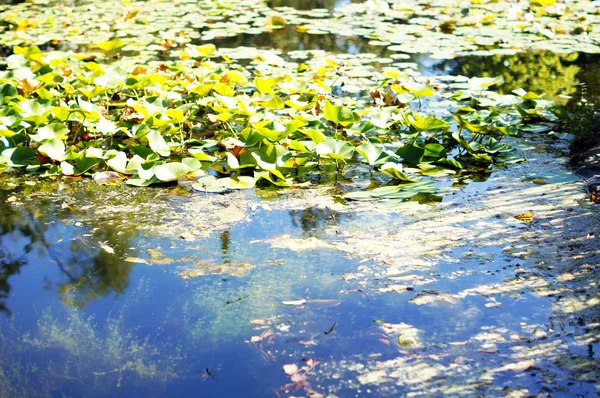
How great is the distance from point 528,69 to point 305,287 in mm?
3131

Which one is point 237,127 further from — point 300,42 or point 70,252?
point 300,42

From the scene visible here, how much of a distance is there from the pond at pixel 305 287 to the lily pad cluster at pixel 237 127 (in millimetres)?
108

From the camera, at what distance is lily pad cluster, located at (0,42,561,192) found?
2.89 metres

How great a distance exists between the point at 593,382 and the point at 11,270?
176 cm

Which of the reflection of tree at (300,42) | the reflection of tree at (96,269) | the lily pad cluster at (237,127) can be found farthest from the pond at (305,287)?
the reflection of tree at (300,42)

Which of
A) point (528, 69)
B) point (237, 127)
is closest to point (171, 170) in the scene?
point (237, 127)

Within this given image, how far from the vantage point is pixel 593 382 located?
155cm

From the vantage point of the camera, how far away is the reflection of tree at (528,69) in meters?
4.11

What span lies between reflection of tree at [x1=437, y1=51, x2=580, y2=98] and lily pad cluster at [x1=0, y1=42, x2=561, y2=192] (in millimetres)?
436

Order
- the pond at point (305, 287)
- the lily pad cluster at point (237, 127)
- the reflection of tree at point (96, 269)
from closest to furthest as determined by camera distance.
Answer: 1. the pond at point (305, 287)
2. the reflection of tree at point (96, 269)
3. the lily pad cluster at point (237, 127)

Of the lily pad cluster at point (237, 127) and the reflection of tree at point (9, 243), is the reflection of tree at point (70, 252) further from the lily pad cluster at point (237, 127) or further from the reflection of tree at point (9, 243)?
the lily pad cluster at point (237, 127)

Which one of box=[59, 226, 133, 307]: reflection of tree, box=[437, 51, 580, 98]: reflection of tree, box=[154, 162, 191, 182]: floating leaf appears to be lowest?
box=[59, 226, 133, 307]: reflection of tree

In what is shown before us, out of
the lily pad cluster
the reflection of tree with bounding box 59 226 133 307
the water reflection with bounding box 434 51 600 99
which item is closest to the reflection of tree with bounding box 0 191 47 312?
the reflection of tree with bounding box 59 226 133 307

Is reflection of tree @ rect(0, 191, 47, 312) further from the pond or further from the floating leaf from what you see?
the floating leaf
